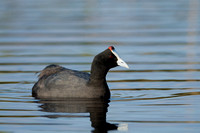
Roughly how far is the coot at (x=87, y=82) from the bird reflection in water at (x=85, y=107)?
23 cm

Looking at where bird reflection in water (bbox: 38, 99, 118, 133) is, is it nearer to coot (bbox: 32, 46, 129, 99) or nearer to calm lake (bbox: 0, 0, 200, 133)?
calm lake (bbox: 0, 0, 200, 133)

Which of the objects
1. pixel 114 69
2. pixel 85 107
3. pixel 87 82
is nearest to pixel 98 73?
pixel 87 82

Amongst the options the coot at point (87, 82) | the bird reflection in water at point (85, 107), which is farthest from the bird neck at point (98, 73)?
the bird reflection in water at point (85, 107)

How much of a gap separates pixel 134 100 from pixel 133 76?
8.97 ft

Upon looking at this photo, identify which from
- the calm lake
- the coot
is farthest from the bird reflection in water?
the coot

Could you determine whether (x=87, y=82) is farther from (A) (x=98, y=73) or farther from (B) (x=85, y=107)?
(B) (x=85, y=107)

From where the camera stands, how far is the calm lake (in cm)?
935

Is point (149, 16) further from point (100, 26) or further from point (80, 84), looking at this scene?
point (80, 84)

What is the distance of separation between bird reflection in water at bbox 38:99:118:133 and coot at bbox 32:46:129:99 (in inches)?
8.9

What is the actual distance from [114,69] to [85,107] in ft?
15.8

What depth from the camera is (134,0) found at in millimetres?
38219

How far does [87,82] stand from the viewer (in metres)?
11.6

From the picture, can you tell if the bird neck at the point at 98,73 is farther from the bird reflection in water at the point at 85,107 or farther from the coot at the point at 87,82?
the bird reflection in water at the point at 85,107

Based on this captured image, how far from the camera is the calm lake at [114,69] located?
30.7 ft
